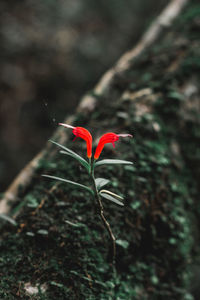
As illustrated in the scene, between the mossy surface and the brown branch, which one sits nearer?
the mossy surface

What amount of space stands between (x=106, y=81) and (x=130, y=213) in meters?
2.04

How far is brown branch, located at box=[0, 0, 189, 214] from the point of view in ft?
7.20

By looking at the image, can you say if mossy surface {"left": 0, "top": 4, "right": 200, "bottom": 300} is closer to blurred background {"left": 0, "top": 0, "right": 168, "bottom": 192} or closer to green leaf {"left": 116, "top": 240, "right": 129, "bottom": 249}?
green leaf {"left": 116, "top": 240, "right": 129, "bottom": 249}

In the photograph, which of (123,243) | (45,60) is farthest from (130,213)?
(45,60)

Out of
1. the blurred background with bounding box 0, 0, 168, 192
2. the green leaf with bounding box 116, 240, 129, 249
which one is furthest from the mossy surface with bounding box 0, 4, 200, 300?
the blurred background with bounding box 0, 0, 168, 192

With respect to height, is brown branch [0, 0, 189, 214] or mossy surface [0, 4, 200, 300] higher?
brown branch [0, 0, 189, 214]

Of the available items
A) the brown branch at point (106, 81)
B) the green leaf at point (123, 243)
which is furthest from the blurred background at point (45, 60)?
the green leaf at point (123, 243)

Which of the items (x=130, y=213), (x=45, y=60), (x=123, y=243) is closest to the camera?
(x=123, y=243)

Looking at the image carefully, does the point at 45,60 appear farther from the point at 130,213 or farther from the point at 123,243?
the point at 123,243

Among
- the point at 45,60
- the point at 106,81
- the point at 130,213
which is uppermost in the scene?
the point at 45,60

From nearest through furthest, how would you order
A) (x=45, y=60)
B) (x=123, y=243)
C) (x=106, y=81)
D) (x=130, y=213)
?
(x=123, y=243) < (x=130, y=213) < (x=106, y=81) < (x=45, y=60)

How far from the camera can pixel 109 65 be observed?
5863 mm

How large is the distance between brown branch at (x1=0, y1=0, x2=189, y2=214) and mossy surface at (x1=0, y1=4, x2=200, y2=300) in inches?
4.1

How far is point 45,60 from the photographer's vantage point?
532 cm
